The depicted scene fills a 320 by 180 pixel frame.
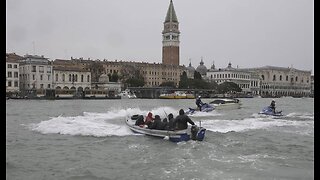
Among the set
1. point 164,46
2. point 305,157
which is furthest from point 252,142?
point 164,46

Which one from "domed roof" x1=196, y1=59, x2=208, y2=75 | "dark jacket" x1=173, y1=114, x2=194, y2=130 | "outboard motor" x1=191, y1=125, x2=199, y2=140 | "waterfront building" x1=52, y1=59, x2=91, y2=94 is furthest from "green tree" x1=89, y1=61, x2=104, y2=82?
"outboard motor" x1=191, y1=125, x2=199, y2=140

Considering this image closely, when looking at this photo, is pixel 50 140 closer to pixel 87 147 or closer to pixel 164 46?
pixel 87 147

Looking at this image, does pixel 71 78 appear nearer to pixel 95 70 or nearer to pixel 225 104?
pixel 95 70

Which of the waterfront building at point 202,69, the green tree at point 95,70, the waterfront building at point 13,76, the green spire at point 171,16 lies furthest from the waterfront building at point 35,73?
the waterfront building at point 202,69

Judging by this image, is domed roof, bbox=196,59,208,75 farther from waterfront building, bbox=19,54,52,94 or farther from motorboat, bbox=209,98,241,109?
motorboat, bbox=209,98,241,109

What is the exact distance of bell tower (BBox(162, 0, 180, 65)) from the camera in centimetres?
14675

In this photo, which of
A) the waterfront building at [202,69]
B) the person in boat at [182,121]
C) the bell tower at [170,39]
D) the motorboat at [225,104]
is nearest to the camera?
the person in boat at [182,121]

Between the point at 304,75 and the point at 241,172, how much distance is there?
19384 cm

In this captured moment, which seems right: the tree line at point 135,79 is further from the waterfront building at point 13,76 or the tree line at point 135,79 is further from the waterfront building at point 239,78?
the waterfront building at point 13,76

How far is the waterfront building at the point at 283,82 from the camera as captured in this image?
174 m

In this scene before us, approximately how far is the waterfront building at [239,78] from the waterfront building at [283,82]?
443 cm

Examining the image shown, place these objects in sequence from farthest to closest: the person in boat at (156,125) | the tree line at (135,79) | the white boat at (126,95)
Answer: the tree line at (135,79), the white boat at (126,95), the person in boat at (156,125)

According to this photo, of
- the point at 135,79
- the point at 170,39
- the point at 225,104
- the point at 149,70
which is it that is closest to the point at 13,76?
the point at 135,79
